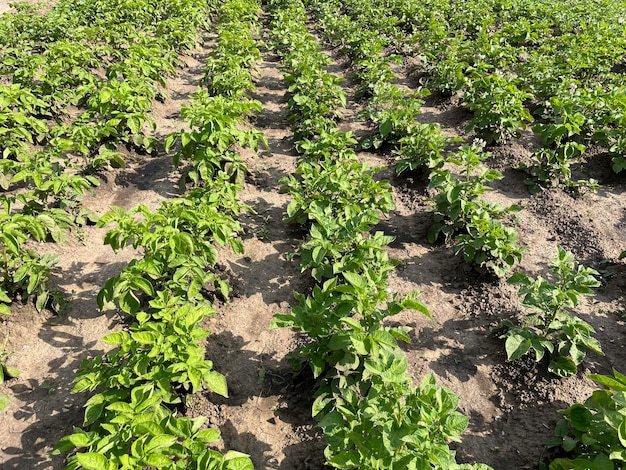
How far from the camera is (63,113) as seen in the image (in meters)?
6.76

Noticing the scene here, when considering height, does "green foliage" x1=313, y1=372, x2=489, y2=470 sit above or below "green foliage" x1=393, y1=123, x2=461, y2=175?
below

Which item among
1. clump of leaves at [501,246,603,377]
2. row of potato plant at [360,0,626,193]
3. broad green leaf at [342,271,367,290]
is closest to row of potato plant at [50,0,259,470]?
broad green leaf at [342,271,367,290]

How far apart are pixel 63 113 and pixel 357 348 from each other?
243 inches

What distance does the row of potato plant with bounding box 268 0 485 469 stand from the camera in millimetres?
2277

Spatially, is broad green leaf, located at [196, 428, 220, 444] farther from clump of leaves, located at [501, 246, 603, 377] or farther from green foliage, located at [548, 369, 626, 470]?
clump of leaves, located at [501, 246, 603, 377]

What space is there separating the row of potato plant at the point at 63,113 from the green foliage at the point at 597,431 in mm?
3877

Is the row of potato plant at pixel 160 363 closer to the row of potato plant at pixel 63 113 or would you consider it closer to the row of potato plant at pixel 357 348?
the row of potato plant at pixel 357 348

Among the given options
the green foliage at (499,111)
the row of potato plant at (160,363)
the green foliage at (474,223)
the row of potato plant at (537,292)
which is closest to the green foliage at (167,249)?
the row of potato plant at (160,363)

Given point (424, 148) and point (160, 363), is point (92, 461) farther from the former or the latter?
point (424, 148)

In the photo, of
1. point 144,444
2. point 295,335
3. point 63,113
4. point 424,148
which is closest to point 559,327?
point 295,335

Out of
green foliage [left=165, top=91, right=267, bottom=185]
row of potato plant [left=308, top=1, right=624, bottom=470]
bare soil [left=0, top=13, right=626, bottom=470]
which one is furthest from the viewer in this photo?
green foliage [left=165, top=91, right=267, bottom=185]

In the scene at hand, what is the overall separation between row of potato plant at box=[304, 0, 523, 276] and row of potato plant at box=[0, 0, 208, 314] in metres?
3.30

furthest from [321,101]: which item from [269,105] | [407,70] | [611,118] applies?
[611,118]

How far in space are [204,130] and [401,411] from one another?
383cm
